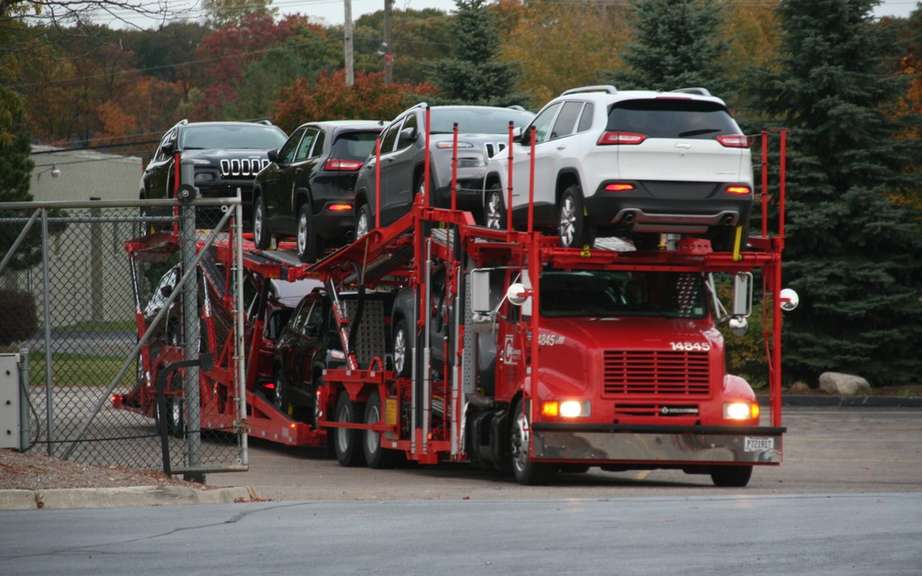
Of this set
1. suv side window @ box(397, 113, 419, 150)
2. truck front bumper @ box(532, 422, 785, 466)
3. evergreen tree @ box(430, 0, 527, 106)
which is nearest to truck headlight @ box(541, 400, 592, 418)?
truck front bumper @ box(532, 422, 785, 466)

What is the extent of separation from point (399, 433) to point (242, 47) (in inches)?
2867

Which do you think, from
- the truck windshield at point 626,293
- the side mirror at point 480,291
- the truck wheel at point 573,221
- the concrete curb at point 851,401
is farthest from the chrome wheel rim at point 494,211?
the concrete curb at point 851,401

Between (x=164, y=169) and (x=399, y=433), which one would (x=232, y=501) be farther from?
(x=164, y=169)

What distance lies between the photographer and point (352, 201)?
2014 centimetres

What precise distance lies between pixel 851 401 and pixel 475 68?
14.6 meters

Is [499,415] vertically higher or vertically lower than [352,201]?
lower

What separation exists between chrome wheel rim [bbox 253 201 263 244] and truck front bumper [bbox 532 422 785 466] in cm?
838

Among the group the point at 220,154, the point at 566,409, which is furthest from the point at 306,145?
the point at 566,409

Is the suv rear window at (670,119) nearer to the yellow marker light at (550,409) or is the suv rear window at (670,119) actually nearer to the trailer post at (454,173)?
the trailer post at (454,173)

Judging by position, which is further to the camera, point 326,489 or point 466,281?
point 466,281

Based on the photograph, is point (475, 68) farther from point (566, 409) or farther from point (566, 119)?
point (566, 409)

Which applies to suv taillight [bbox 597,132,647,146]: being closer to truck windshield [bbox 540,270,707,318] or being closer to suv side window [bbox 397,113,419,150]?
truck windshield [bbox 540,270,707,318]

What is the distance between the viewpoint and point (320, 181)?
66.5ft

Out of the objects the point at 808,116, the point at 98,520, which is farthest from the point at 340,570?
the point at 808,116
